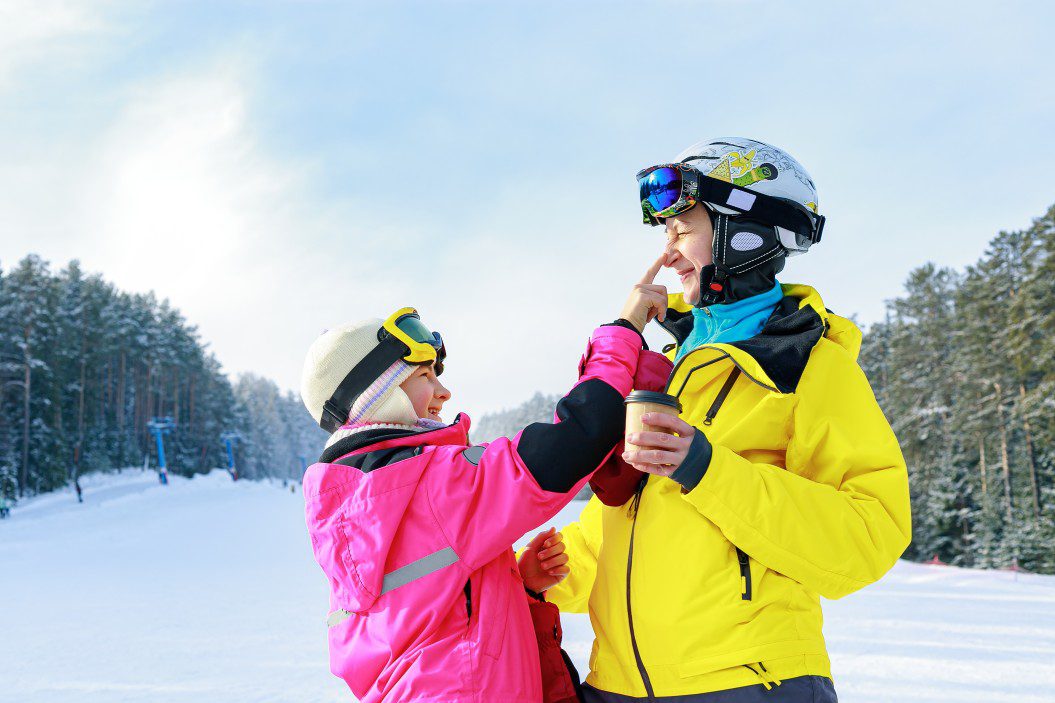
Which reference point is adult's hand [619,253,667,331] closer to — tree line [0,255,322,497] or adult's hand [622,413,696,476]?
adult's hand [622,413,696,476]

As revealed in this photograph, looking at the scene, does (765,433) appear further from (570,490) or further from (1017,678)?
(1017,678)

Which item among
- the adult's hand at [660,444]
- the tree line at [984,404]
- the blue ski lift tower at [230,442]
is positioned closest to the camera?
the adult's hand at [660,444]

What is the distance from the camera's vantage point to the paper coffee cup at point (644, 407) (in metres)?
1.72

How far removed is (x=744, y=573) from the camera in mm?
1906

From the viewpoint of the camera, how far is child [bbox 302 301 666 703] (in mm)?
2045

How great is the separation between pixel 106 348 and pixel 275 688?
58121mm

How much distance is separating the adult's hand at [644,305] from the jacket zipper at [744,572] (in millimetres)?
651

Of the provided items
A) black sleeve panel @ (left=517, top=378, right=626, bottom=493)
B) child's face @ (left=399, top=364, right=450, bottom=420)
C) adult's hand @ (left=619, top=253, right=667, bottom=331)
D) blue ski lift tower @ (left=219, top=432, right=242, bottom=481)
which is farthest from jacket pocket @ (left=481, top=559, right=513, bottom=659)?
blue ski lift tower @ (left=219, top=432, right=242, bottom=481)

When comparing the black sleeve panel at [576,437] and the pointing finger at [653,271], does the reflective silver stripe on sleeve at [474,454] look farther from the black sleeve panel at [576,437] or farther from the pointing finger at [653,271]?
the pointing finger at [653,271]

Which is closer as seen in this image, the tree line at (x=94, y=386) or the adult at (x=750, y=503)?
the adult at (x=750, y=503)

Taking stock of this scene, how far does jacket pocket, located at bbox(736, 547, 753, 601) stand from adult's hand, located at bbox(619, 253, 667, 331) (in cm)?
65

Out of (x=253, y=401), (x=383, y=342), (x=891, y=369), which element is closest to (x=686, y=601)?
(x=383, y=342)

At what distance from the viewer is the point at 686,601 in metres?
1.93

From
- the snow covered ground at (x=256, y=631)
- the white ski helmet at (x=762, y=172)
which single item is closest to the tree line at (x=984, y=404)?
the snow covered ground at (x=256, y=631)
